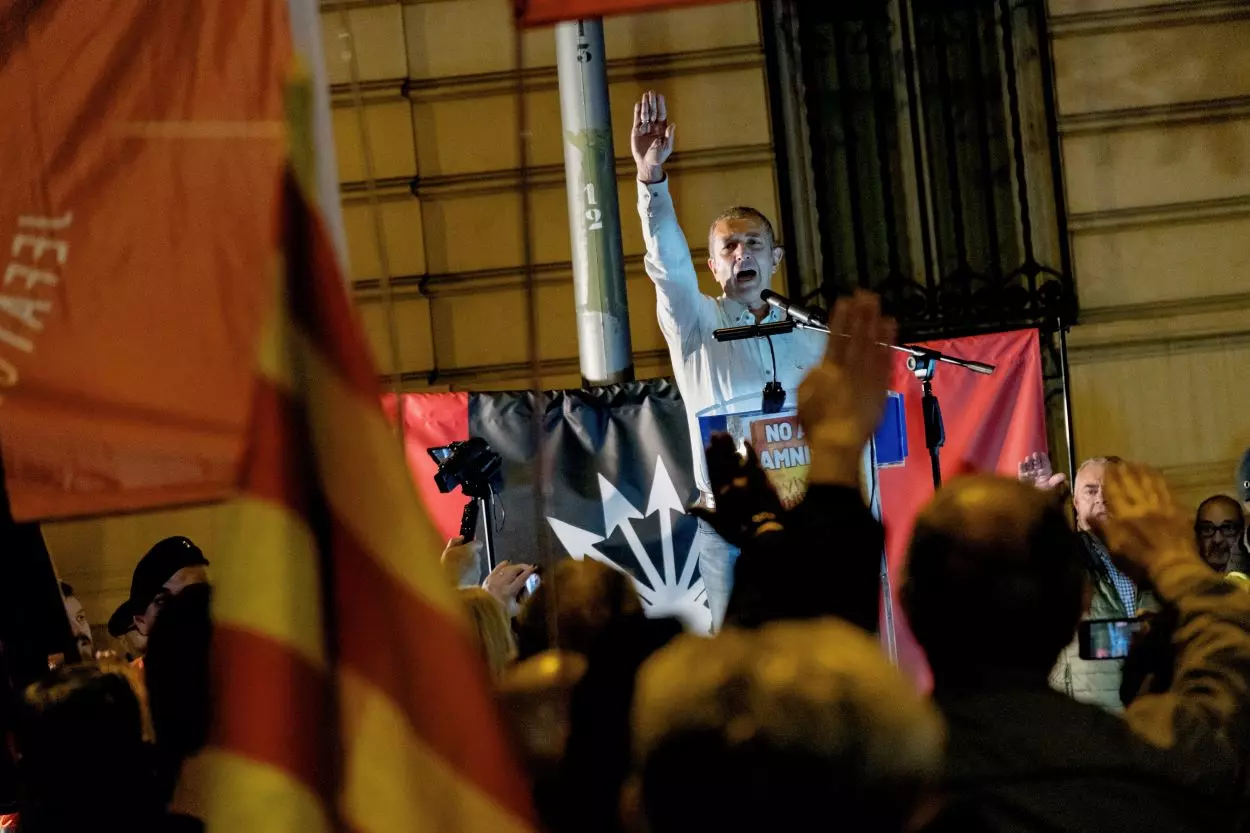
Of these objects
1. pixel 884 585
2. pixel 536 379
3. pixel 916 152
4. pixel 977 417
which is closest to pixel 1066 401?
pixel 977 417

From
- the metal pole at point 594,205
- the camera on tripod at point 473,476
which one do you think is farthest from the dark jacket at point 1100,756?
the metal pole at point 594,205

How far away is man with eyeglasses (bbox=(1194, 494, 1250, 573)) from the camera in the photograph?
Result: 20.7 ft

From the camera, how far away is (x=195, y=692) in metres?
2.86

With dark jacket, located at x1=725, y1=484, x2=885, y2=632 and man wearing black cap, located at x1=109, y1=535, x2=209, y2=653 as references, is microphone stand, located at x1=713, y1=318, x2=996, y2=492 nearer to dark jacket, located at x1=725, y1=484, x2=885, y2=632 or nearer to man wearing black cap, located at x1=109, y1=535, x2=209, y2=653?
man wearing black cap, located at x1=109, y1=535, x2=209, y2=653

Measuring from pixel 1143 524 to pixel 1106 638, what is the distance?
1.16ft

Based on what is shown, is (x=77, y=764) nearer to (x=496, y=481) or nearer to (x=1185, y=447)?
(x=496, y=481)

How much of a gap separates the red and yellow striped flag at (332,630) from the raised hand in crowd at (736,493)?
0.78 metres

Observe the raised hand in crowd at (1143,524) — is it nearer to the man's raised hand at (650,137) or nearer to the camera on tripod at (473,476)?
the man's raised hand at (650,137)

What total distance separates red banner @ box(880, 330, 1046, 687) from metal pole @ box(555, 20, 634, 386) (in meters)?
1.56

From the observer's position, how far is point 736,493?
2.58 metres

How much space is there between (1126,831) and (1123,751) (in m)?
0.11

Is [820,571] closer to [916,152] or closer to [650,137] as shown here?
[650,137]

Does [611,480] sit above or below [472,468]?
below

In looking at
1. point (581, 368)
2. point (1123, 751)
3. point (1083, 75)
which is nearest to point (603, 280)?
point (581, 368)
